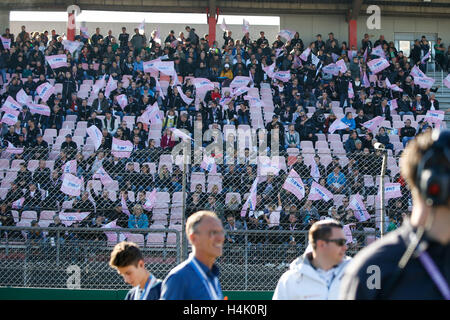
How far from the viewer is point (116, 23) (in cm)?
2572

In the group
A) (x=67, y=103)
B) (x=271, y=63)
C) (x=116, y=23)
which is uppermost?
(x=116, y=23)

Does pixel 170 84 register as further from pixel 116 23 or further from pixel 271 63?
pixel 116 23

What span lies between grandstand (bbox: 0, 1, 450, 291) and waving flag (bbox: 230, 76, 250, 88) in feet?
0.13

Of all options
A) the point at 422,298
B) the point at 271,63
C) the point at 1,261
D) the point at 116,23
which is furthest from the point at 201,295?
the point at 116,23

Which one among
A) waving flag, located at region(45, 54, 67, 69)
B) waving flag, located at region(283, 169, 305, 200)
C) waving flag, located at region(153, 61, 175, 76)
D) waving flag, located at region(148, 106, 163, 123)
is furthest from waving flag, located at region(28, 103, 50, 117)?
waving flag, located at region(283, 169, 305, 200)

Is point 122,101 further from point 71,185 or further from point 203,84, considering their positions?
point 71,185

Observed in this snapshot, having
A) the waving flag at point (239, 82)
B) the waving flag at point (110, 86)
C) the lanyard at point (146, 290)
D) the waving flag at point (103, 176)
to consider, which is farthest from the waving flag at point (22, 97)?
the lanyard at point (146, 290)

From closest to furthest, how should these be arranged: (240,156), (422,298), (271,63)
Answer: (422,298) → (240,156) → (271,63)

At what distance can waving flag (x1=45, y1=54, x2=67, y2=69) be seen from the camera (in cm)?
1977

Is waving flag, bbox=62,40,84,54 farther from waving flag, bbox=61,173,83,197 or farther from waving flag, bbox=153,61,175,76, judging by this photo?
waving flag, bbox=61,173,83,197

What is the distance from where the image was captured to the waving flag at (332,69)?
66.7ft

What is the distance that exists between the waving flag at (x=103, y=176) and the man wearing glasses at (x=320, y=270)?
19.3ft

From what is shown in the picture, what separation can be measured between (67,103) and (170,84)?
9.56 ft

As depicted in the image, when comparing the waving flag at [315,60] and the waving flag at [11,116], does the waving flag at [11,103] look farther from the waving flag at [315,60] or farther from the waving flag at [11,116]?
the waving flag at [315,60]
